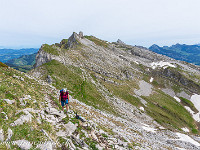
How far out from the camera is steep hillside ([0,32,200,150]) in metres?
12.5

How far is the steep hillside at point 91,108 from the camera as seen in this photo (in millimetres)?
12547

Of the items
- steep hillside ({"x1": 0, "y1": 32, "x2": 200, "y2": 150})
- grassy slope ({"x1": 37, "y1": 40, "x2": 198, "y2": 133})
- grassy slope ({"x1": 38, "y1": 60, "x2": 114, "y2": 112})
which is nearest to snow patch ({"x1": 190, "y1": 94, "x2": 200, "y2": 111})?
steep hillside ({"x1": 0, "y1": 32, "x2": 200, "y2": 150})

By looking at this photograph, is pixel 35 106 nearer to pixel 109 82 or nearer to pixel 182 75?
pixel 109 82

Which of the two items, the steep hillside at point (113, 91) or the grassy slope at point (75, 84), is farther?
the steep hillside at point (113, 91)

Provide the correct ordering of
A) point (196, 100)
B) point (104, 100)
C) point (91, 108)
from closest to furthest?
point (91, 108) → point (104, 100) → point (196, 100)

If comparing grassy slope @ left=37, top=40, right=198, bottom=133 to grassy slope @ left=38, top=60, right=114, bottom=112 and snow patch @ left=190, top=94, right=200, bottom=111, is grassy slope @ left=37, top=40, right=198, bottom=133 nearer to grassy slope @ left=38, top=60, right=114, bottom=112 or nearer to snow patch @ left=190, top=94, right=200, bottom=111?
grassy slope @ left=38, top=60, right=114, bottom=112

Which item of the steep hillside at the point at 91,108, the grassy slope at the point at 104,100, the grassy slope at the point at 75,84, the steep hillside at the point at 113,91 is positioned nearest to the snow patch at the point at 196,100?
the steep hillside at the point at 113,91

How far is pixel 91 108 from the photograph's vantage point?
39.1 metres

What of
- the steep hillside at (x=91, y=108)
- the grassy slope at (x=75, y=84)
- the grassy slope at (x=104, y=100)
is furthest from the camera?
the grassy slope at (x=104, y=100)

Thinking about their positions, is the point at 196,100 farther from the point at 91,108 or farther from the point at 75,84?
the point at 75,84

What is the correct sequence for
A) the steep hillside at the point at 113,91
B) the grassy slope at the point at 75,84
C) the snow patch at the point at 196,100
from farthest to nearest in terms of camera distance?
the snow patch at the point at 196,100, the steep hillside at the point at 113,91, the grassy slope at the point at 75,84

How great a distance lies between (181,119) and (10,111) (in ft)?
269

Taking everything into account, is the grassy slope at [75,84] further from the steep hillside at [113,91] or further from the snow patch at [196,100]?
the snow patch at [196,100]

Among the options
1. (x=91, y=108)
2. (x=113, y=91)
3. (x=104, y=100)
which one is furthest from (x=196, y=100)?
(x=91, y=108)
